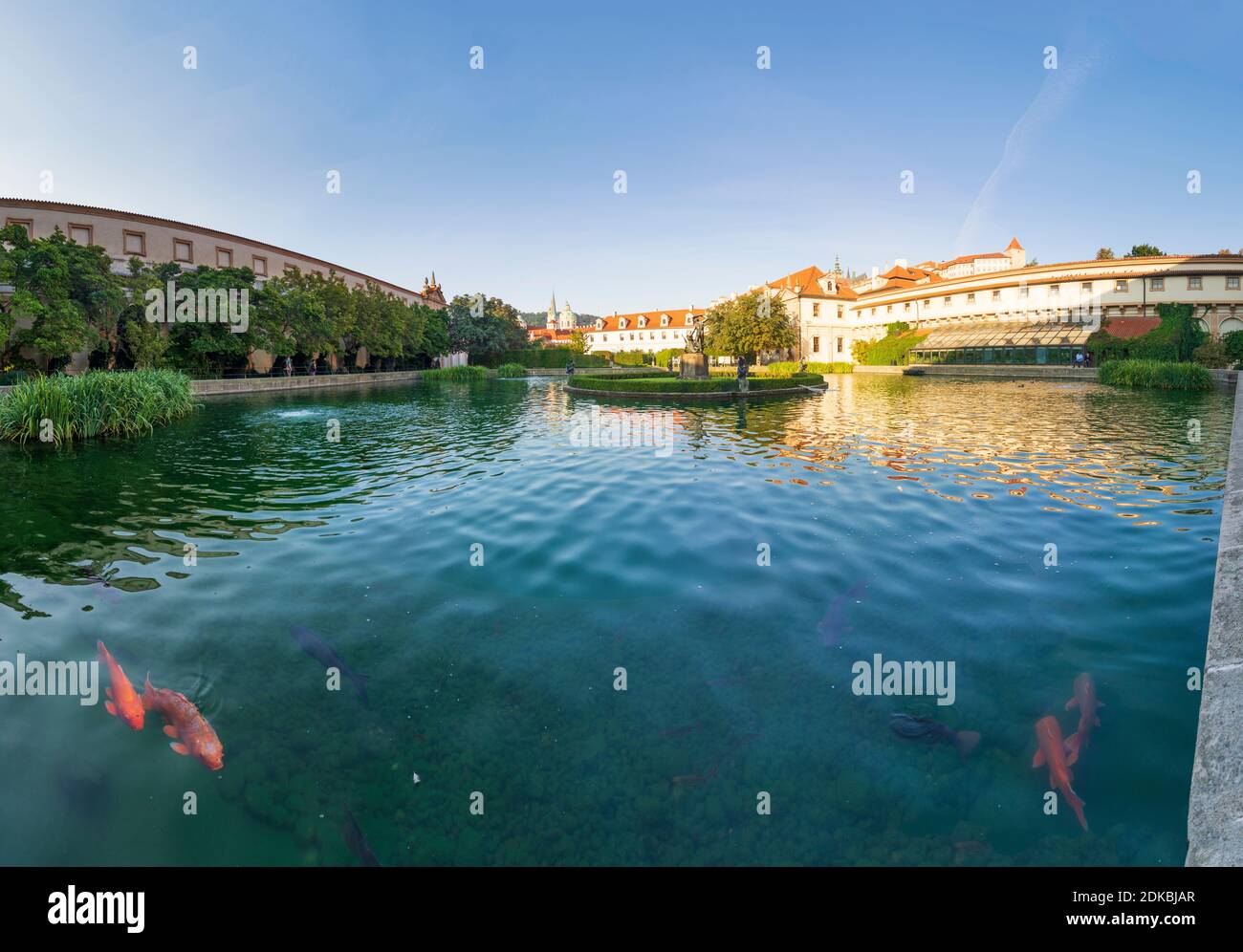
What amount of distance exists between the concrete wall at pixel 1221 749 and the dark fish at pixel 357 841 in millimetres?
4395

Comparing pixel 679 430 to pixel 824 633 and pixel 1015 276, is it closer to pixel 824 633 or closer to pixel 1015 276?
pixel 824 633

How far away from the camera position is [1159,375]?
34250mm

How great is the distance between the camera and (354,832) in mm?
3719

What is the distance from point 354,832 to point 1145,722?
5.60 m

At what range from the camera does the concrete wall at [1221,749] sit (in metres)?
3.07

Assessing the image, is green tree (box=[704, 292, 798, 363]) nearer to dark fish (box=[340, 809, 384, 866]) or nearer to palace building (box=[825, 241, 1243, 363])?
palace building (box=[825, 241, 1243, 363])

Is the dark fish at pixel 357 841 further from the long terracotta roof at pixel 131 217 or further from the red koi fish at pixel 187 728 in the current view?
the long terracotta roof at pixel 131 217

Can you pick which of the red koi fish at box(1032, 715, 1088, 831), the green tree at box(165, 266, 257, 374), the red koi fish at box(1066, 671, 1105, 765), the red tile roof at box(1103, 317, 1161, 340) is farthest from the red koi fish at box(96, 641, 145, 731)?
the red tile roof at box(1103, 317, 1161, 340)

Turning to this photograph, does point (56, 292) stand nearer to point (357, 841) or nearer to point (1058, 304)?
point (357, 841)

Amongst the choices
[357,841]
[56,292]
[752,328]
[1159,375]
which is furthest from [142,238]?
[1159,375]

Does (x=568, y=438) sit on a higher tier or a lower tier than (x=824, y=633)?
higher

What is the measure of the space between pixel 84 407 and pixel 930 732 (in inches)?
922
